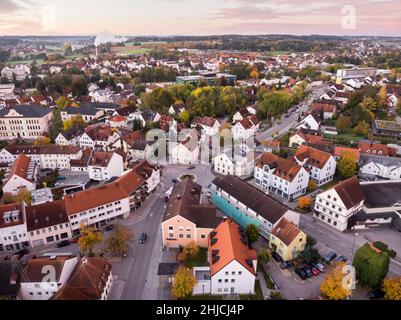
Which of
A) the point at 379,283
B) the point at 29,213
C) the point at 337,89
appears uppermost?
the point at 337,89

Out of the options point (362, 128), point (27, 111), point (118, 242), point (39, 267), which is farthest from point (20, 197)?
point (362, 128)

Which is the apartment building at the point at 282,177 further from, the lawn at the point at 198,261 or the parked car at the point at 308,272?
the lawn at the point at 198,261

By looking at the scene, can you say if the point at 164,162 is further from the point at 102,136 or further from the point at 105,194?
the point at 105,194

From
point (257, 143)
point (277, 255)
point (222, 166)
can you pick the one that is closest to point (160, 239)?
point (277, 255)

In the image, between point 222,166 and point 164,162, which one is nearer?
point 222,166

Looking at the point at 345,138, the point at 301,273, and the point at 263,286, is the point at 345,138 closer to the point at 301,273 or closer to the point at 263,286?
the point at 301,273

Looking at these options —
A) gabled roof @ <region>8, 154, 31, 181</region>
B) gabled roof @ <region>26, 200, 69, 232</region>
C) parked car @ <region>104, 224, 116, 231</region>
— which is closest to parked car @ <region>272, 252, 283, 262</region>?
parked car @ <region>104, 224, 116, 231</region>
